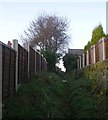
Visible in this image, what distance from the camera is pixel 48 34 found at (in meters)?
40.9

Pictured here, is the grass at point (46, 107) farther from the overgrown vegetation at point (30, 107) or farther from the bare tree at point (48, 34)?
the bare tree at point (48, 34)

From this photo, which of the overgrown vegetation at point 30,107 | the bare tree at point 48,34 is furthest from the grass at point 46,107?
the bare tree at point 48,34

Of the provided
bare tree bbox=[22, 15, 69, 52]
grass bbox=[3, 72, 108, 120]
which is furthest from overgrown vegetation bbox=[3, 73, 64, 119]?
bare tree bbox=[22, 15, 69, 52]

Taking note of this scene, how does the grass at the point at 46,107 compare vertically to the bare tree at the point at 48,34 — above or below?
below

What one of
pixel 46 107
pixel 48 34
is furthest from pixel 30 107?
pixel 48 34

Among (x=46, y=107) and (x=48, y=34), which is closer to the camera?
(x=46, y=107)

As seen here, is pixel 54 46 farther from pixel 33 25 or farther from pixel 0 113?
pixel 0 113

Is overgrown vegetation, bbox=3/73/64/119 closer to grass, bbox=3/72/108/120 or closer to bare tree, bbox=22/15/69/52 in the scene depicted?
grass, bbox=3/72/108/120

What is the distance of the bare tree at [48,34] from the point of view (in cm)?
4094

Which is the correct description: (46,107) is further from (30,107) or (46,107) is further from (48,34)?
(48,34)

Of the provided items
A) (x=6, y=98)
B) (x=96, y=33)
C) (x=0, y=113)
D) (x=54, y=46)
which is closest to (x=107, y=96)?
(x=6, y=98)

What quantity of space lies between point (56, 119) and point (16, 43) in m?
3.91

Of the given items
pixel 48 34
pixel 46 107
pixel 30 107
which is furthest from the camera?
pixel 48 34

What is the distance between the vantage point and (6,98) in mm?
8227
